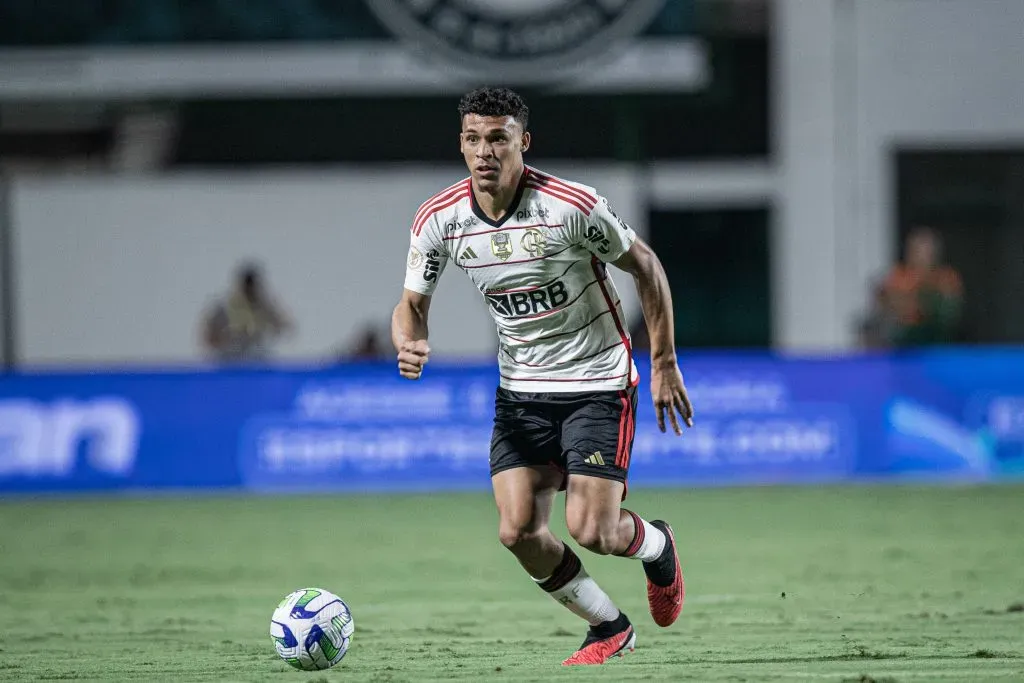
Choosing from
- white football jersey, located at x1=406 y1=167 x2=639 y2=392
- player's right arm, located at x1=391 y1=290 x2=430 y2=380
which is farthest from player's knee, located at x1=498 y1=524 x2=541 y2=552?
player's right arm, located at x1=391 y1=290 x2=430 y2=380

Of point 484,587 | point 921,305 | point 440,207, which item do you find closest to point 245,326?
point 921,305

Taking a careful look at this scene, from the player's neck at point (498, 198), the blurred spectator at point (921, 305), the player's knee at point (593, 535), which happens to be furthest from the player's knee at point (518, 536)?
the blurred spectator at point (921, 305)

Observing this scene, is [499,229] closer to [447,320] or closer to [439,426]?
[439,426]

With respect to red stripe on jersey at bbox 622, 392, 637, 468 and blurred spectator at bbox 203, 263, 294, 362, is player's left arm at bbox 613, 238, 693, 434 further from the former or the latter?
blurred spectator at bbox 203, 263, 294, 362

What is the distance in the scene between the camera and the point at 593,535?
6.43 meters

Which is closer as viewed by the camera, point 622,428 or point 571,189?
point 571,189

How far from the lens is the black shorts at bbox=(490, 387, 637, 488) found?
6.49 m

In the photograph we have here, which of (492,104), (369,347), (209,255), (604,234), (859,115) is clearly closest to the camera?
(492,104)

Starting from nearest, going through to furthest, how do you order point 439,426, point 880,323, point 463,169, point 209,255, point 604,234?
point 604,234, point 439,426, point 880,323, point 463,169, point 209,255

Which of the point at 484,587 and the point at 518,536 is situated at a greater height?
the point at 518,536

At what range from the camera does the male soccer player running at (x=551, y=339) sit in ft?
20.9

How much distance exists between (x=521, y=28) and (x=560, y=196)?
11.4 metres

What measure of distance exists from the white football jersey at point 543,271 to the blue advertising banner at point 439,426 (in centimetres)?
824

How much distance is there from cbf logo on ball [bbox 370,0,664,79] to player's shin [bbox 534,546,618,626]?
11.5 metres
